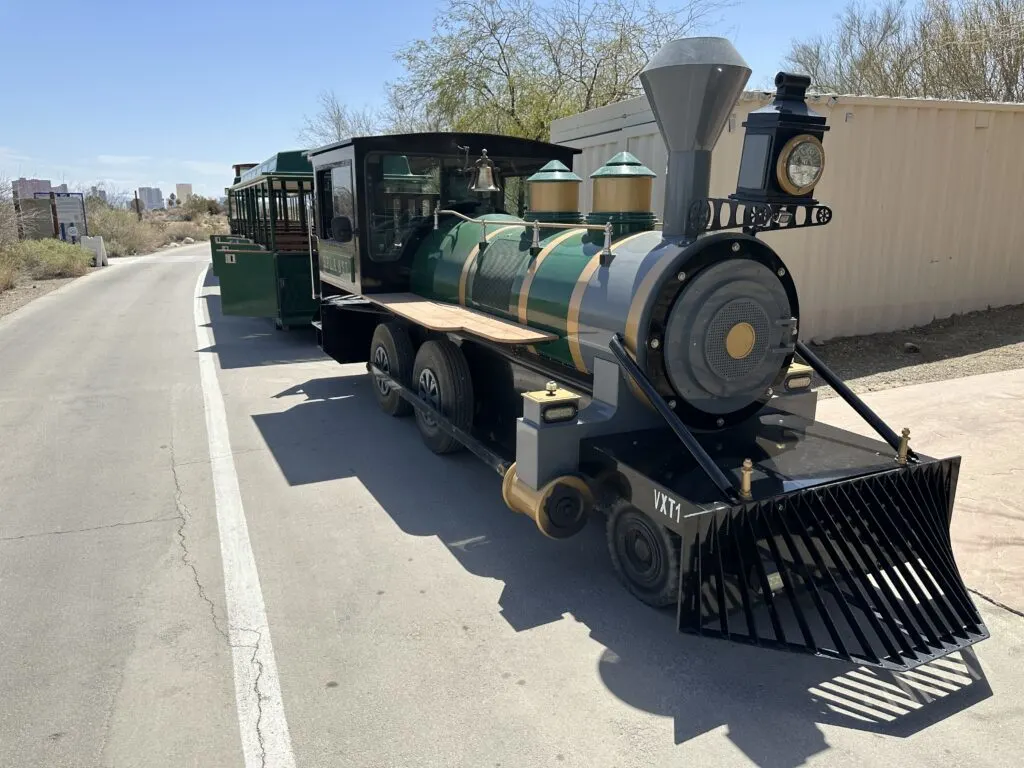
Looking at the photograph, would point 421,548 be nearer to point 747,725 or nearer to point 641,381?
point 641,381

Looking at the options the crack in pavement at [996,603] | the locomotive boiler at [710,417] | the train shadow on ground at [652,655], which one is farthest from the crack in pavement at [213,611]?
the crack in pavement at [996,603]

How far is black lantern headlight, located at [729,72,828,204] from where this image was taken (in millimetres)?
3219

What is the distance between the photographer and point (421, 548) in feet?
13.5

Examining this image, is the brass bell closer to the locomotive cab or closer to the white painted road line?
the locomotive cab

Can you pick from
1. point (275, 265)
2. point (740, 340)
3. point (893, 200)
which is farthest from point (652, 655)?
point (275, 265)

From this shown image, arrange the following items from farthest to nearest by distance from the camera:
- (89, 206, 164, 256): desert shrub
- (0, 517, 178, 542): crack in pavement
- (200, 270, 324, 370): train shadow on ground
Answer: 1. (89, 206, 164, 256): desert shrub
2. (200, 270, 324, 370): train shadow on ground
3. (0, 517, 178, 542): crack in pavement

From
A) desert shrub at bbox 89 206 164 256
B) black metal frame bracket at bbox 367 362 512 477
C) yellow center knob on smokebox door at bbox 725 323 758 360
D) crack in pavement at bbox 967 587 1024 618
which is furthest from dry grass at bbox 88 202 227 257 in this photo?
crack in pavement at bbox 967 587 1024 618

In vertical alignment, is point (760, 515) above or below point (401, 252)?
below

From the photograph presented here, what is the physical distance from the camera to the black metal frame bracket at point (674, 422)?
2957mm

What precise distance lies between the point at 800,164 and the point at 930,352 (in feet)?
19.1

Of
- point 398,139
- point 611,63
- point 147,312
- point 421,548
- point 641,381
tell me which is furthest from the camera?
point 611,63

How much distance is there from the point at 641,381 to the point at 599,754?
1589 mm

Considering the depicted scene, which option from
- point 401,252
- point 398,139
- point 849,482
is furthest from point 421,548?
point 398,139

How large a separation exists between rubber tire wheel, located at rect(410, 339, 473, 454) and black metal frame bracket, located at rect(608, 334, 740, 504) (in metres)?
1.77
